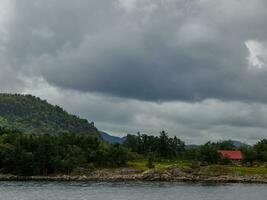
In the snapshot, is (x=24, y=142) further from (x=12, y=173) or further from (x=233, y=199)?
(x=233, y=199)

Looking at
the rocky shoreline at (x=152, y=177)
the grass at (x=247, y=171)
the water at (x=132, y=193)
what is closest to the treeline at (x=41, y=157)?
the rocky shoreline at (x=152, y=177)

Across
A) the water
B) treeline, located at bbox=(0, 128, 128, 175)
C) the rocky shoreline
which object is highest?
treeline, located at bbox=(0, 128, 128, 175)

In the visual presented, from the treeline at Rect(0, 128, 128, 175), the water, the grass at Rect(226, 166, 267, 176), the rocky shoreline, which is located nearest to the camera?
the water

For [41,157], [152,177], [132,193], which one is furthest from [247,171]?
[132,193]

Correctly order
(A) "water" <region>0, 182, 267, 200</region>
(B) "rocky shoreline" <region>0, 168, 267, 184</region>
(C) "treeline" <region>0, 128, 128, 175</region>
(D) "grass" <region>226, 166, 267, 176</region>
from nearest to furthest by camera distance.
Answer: (A) "water" <region>0, 182, 267, 200</region>, (B) "rocky shoreline" <region>0, 168, 267, 184</region>, (C) "treeline" <region>0, 128, 128, 175</region>, (D) "grass" <region>226, 166, 267, 176</region>

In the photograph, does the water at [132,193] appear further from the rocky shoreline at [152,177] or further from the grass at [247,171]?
the grass at [247,171]

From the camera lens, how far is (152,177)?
181 metres

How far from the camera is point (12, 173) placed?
185 metres

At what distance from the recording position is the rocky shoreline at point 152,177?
589 ft

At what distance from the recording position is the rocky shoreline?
17962cm

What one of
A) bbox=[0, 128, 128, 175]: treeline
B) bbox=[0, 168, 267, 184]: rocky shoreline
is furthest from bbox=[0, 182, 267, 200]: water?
bbox=[0, 128, 128, 175]: treeline

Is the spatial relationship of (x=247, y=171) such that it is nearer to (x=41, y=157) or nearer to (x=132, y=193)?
(x=41, y=157)

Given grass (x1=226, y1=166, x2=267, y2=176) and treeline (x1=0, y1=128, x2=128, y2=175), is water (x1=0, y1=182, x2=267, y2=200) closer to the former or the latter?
grass (x1=226, y1=166, x2=267, y2=176)

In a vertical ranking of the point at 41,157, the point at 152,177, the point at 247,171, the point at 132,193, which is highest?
the point at 41,157
